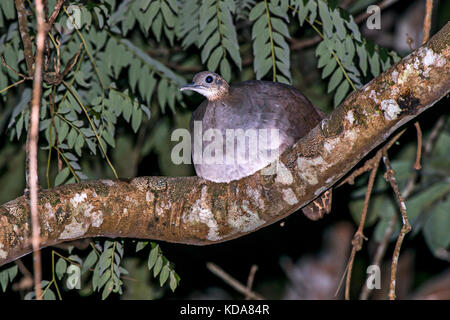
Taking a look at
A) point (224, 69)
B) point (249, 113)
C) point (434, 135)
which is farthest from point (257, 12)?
point (434, 135)

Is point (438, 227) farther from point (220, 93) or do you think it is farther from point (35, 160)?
point (35, 160)

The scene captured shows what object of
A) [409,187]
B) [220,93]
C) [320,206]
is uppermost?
[220,93]

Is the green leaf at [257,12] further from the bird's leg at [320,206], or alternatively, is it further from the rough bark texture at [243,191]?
the bird's leg at [320,206]

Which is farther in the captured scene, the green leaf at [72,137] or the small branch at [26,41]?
the green leaf at [72,137]

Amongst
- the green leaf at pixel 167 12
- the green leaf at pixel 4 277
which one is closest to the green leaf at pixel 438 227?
the green leaf at pixel 167 12

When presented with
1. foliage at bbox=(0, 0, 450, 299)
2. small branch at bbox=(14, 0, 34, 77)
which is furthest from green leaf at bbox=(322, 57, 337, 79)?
small branch at bbox=(14, 0, 34, 77)

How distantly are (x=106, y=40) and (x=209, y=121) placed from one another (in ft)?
5.22

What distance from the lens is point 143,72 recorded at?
5.20m

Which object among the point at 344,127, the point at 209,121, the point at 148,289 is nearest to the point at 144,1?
the point at 209,121

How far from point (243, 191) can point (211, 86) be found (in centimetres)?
106

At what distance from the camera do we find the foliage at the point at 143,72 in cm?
428

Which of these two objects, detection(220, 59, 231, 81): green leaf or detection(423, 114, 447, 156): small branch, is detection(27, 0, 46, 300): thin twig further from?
detection(423, 114, 447, 156): small branch

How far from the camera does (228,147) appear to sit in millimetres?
4297
